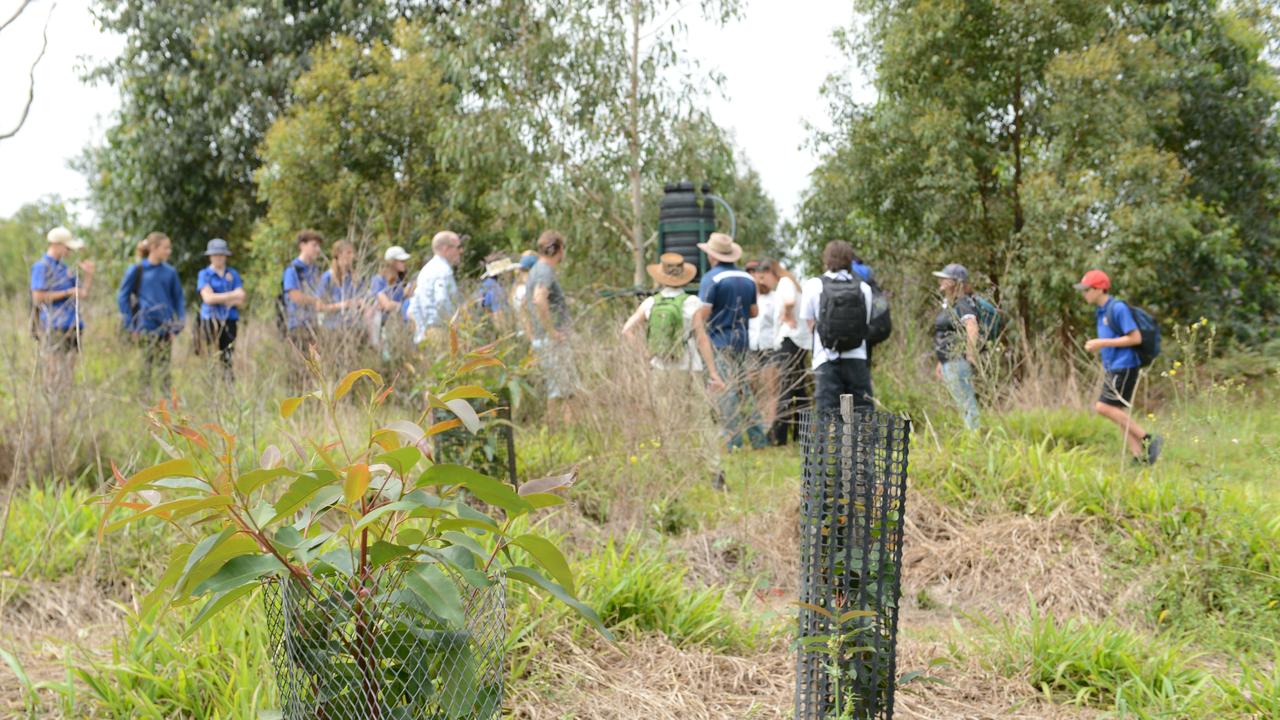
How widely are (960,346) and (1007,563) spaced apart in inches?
46.7

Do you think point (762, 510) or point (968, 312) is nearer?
point (762, 510)

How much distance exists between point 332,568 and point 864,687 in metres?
1.47

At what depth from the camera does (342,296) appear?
7.72 meters

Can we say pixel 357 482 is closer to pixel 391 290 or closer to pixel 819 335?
pixel 819 335

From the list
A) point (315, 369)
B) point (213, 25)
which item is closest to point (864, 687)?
point (315, 369)

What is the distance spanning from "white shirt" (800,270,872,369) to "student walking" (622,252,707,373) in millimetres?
756

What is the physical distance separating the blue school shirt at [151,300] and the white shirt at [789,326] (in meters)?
4.73

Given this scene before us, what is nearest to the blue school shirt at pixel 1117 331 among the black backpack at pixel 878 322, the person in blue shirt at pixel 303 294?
the black backpack at pixel 878 322

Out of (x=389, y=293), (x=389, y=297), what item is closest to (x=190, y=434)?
(x=389, y=297)

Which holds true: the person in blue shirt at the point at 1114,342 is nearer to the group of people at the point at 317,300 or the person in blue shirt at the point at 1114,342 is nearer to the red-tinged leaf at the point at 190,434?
the group of people at the point at 317,300

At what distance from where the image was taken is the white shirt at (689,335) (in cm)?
693

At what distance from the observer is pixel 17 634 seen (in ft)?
13.1

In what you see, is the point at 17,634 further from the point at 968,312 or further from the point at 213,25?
the point at 213,25

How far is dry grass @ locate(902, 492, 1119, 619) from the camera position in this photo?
4.66 meters
